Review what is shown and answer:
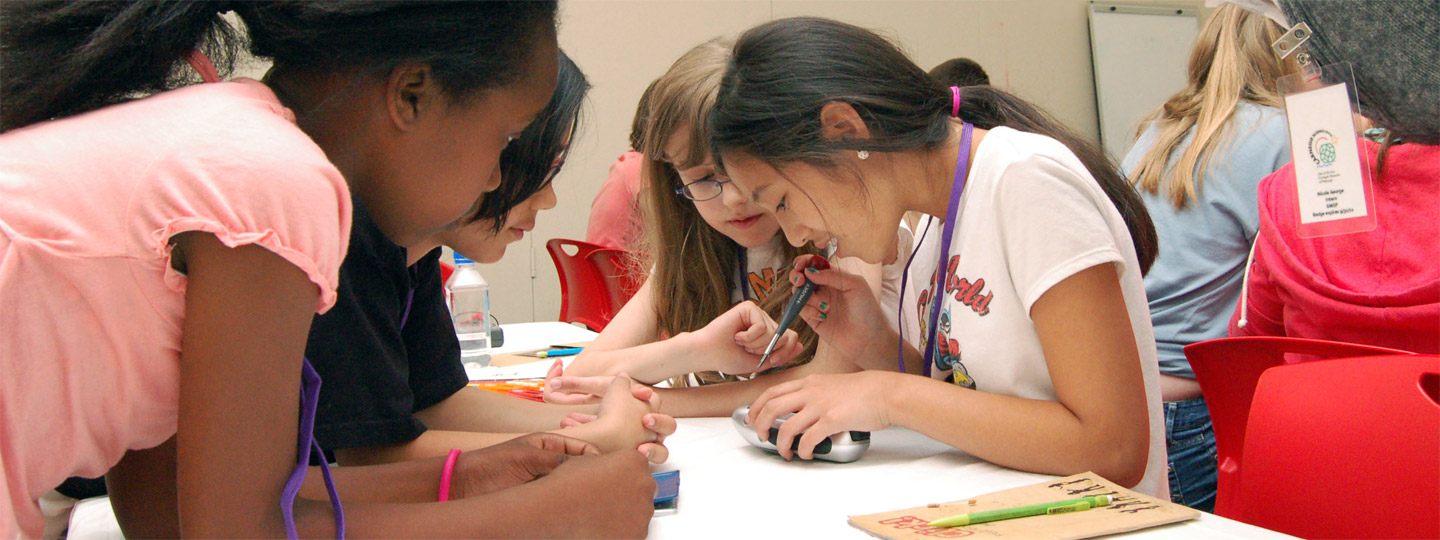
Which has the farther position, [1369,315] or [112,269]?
[1369,315]

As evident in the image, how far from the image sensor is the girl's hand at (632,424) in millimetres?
1068

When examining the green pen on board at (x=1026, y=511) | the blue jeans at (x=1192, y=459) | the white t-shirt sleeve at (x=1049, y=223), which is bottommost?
the blue jeans at (x=1192, y=459)

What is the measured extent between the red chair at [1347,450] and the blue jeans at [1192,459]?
2.14ft

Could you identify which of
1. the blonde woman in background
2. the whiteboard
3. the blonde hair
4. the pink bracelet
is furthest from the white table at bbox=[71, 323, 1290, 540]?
the whiteboard

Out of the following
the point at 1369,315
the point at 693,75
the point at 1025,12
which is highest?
the point at 1025,12

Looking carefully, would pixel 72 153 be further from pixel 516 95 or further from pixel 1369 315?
pixel 1369 315

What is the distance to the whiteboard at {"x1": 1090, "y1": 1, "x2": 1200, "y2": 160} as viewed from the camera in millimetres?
5305

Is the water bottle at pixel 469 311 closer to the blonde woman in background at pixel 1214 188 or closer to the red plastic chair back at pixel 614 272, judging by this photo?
the red plastic chair back at pixel 614 272

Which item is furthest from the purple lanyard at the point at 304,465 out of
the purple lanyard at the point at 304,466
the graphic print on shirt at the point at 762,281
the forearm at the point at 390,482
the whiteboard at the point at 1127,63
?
the whiteboard at the point at 1127,63

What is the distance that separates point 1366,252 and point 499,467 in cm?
108

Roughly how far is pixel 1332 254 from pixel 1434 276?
0.48 feet

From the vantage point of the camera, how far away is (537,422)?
132 centimetres

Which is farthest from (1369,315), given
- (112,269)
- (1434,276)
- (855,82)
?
(112,269)

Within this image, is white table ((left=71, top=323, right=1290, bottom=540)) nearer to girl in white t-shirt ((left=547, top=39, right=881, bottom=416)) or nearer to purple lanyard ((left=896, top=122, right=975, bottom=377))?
purple lanyard ((left=896, top=122, right=975, bottom=377))
